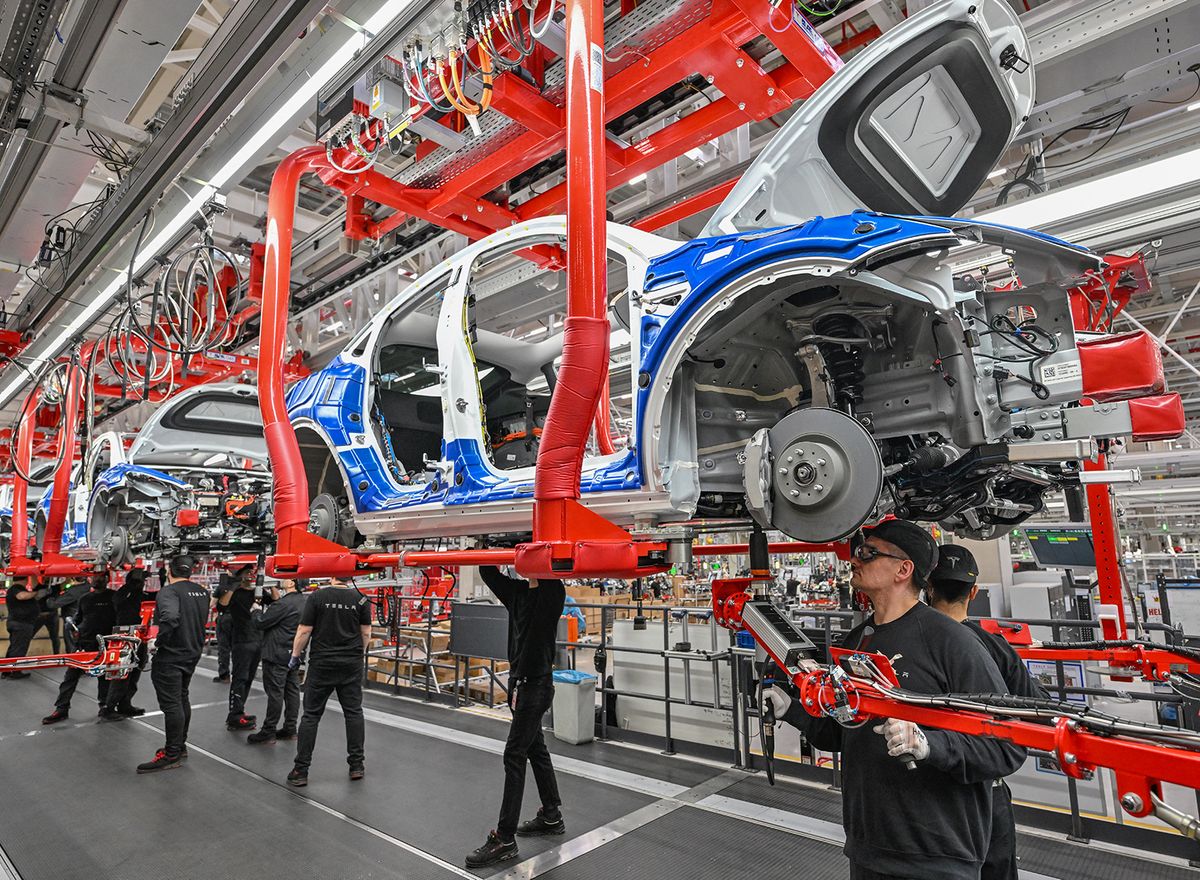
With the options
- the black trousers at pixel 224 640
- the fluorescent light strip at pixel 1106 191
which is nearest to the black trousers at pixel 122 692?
the black trousers at pixel 224 640

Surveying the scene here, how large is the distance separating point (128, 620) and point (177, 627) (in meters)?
2.72

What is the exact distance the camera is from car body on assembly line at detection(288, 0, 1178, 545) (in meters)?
2.11

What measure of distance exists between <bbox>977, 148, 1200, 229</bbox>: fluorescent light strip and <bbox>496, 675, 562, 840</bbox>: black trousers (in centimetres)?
360

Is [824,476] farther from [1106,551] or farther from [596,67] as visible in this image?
[1106,551]

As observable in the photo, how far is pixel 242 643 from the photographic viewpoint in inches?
278

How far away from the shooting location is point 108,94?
4.46 meters

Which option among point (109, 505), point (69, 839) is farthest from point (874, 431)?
point (109, 505)

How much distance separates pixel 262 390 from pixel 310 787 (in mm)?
2967

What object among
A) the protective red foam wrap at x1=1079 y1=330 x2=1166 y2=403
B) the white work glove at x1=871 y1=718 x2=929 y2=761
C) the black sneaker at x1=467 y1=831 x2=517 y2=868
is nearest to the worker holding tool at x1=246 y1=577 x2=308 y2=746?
the black sneaker at x1=467 y1=831 x2=517 y2=868

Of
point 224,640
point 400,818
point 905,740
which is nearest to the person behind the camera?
point 905,740

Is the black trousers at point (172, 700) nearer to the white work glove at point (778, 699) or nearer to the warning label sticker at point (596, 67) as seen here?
the white work glove at point (778, 699)

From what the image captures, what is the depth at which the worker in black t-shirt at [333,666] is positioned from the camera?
496 centimetres

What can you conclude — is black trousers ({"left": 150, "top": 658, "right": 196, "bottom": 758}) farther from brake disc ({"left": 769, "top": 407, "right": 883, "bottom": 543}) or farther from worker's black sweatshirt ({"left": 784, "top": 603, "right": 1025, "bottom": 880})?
worker's black sweatshirt ({"left": 784, "top": 603, "right": 1025, "bottom": 880})

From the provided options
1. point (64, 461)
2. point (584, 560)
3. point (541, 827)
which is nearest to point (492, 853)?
point (541, 827)
